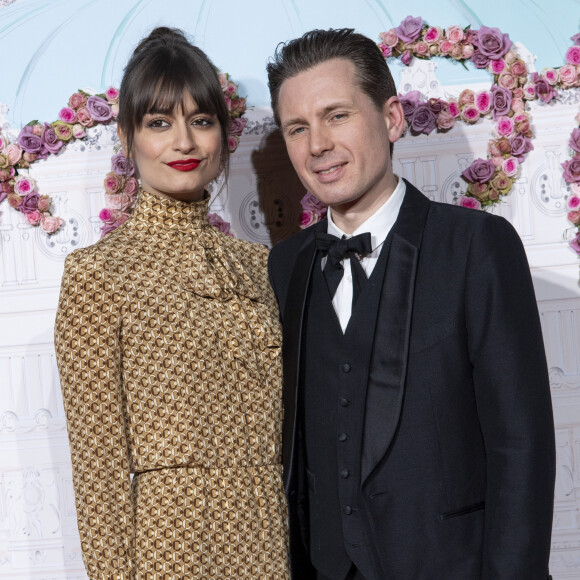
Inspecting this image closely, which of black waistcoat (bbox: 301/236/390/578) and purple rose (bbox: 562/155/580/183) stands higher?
purple rose (bbox: 562/155/580/183)

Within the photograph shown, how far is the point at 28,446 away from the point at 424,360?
159cm

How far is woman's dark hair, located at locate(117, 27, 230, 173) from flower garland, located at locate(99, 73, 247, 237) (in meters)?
0.57

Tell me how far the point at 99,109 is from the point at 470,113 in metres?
1.22

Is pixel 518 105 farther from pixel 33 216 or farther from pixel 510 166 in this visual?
pixel 33 216

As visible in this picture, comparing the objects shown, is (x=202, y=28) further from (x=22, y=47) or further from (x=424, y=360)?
(x=424, y=360)

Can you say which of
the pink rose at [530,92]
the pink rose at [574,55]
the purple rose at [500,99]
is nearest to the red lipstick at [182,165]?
the purple rose at [500,99]

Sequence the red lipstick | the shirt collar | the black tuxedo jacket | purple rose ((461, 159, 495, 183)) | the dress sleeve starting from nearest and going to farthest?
the black tuxedo jacket
the dress sleeve
the shirt collar
the red lipstick
purple rose ((461, 159, 495, 183))

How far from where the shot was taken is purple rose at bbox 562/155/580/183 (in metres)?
2.63

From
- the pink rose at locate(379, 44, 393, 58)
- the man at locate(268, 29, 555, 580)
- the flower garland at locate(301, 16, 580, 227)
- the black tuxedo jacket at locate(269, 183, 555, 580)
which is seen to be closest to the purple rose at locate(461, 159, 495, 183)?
the flower garland at locate(301, 16, 580, 227)

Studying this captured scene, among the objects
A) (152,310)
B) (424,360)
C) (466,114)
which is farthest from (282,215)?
(424,360)

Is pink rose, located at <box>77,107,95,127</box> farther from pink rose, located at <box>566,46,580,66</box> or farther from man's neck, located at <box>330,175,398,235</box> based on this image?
pink rose, located at <box>566,46,580,66</box>

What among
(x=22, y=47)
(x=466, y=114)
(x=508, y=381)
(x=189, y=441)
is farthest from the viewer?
(x=22, y=47)

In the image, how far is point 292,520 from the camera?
1890 mm

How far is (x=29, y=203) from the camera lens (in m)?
2.72
